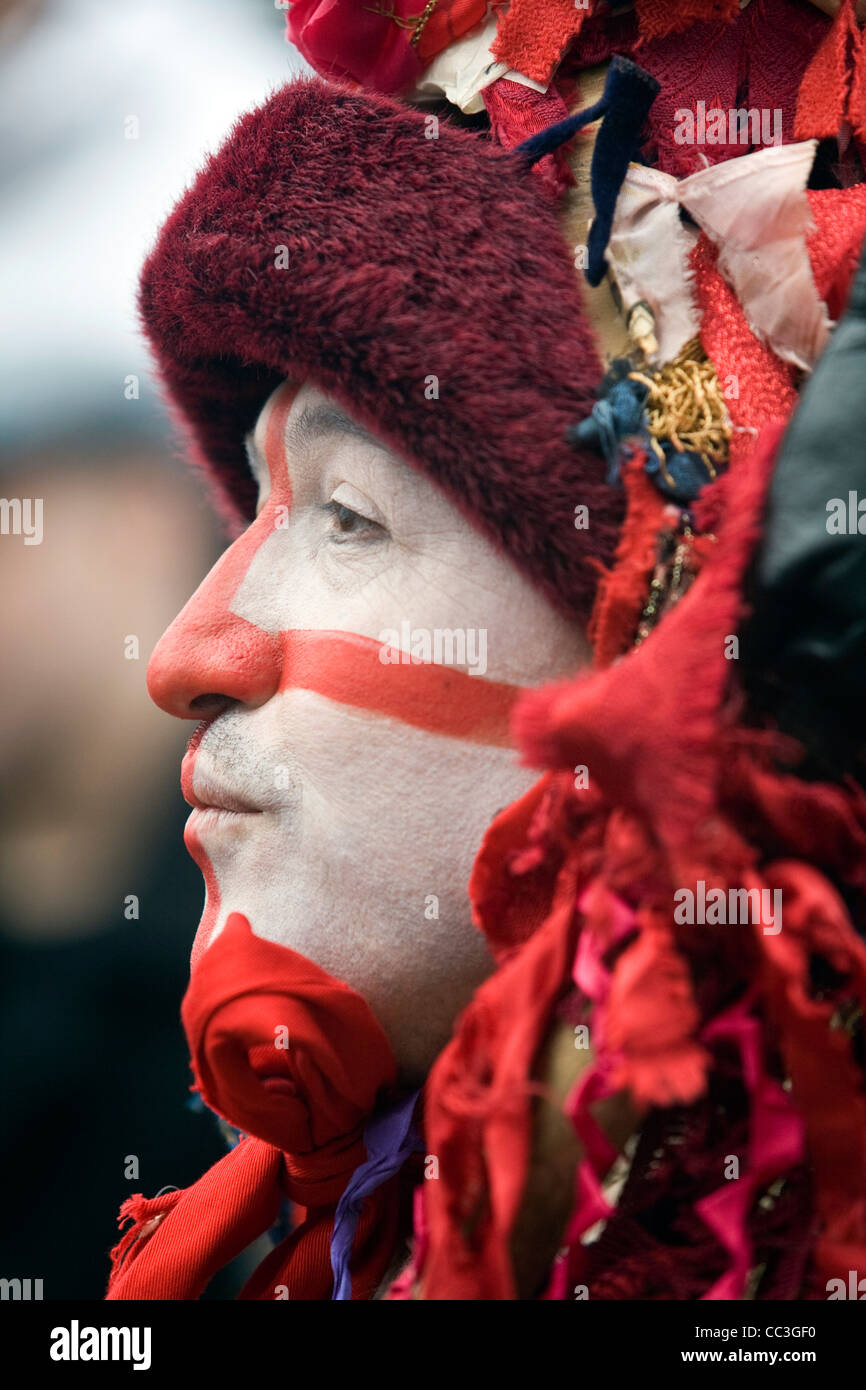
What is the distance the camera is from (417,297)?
882 millimetres

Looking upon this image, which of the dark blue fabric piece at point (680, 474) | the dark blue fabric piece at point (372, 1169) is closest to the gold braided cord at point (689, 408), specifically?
the dark blue fabric piece at point (680, 474)

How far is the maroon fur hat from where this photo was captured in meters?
0.84

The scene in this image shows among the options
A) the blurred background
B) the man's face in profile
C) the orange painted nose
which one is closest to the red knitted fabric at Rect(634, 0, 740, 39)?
the man's face in profile

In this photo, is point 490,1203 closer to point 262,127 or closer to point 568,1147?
point 568,1147

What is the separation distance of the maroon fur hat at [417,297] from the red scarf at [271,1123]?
353 millimetres

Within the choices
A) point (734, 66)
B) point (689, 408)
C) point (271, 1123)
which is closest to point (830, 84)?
point (734, 66)

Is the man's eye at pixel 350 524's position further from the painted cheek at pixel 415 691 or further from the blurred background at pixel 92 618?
the blurred background at pixel 92 618

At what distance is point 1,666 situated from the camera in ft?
5.43

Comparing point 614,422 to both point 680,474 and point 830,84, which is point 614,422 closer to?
point 680,474

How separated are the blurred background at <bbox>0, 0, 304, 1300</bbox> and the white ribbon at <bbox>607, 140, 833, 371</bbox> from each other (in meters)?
0.86

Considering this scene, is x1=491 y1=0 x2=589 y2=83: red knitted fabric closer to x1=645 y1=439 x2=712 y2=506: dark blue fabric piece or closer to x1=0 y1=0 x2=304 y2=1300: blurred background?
x1=645 y1=439 x2=712 y2=506: dark blue fabric piece
